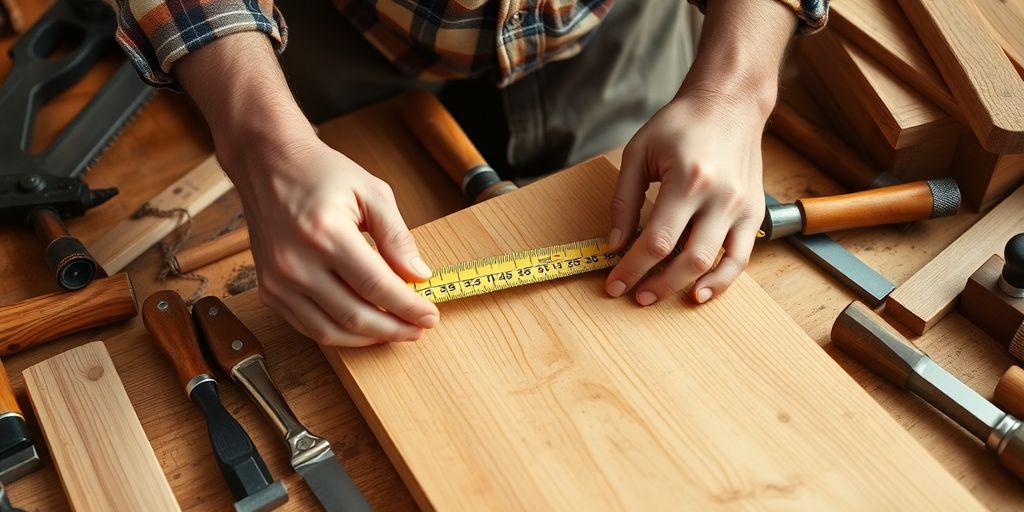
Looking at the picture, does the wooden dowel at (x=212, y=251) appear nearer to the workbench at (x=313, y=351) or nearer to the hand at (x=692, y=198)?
the workbench at (x=313, y=351)

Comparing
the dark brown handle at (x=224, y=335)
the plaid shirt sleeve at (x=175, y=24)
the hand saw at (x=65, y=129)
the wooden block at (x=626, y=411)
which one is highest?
the plaid shirt sleeve at (x=175, y=24)

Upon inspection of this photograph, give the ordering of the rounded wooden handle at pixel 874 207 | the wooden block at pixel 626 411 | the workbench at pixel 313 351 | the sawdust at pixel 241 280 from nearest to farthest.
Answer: the wooden block at pixel 626 411, the workbench at pixel 313 351, the rounded wooden handle at pixel 874 207, the sawdust at pixel 241 280

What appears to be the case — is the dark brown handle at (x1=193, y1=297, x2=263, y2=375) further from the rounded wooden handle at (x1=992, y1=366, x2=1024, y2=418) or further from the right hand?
the rounded wooden handle at (x1=992, y1=366, x2=1024, y2=418)

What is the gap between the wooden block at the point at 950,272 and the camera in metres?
1.39

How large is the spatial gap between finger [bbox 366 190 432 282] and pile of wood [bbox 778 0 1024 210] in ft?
2.75

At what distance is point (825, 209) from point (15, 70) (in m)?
1.68

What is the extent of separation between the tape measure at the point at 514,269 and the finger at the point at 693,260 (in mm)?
83

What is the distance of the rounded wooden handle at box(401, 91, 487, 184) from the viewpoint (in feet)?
5.41

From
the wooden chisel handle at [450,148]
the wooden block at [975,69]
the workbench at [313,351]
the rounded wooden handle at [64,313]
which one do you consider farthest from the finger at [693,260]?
the rounded wooden handle at [64,313]

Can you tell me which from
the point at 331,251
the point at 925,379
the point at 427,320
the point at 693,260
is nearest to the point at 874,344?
the point at 925,379

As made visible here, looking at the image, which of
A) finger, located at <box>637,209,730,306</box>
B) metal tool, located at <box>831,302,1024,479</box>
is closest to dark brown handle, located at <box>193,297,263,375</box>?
finger, located at <box>637,209,730,306</box>

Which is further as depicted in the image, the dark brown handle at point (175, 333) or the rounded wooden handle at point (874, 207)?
the rounded wooden handle at point (874, 207)

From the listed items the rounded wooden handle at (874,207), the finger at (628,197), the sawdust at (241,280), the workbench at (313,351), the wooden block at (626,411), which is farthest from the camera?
the sawdust at (241,280)

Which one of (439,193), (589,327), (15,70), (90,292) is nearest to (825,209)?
(589,327)
